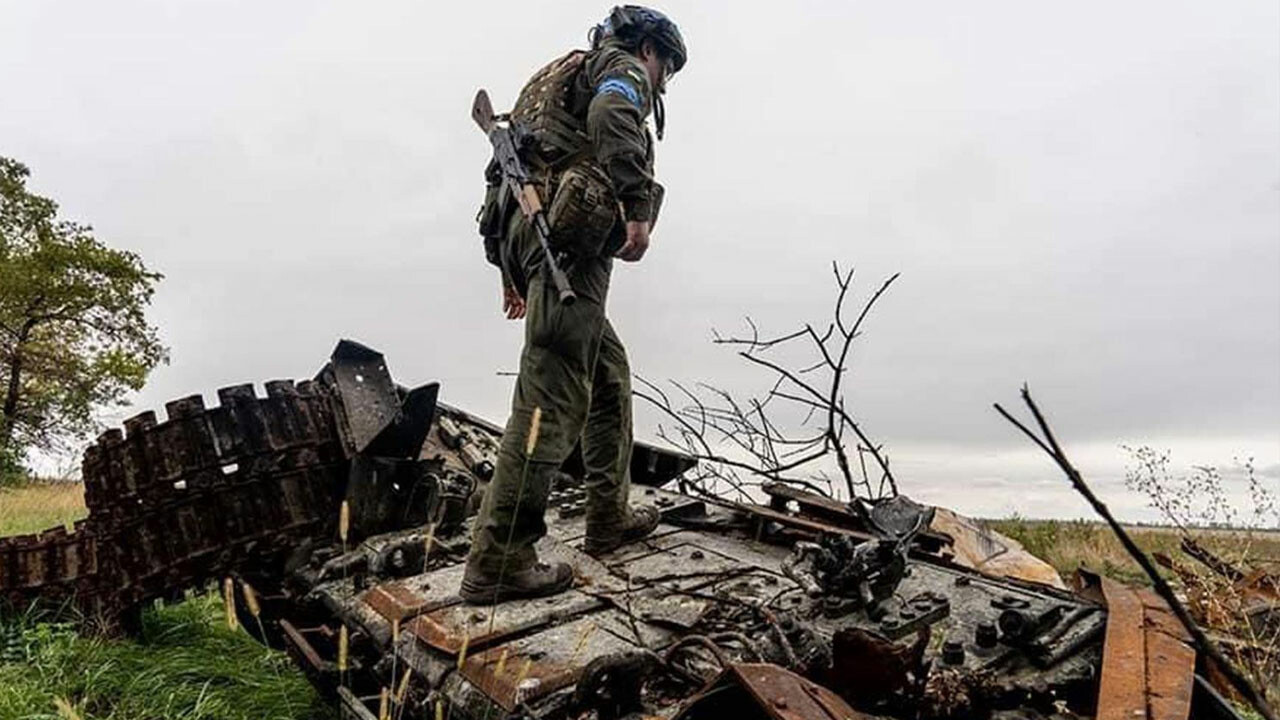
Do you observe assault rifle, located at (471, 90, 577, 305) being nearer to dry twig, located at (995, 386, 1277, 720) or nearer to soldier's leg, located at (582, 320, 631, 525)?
soldier's leg, located at (582, 320, 631, 525)

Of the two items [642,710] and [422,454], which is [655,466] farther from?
[642,710]

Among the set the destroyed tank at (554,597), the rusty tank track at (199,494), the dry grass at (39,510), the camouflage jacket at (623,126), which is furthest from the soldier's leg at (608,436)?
the dry grass at (39,510)

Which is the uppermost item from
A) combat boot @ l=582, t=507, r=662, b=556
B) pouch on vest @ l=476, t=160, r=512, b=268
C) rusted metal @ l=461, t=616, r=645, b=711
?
pouch on vest @ l=476, t=160, r=512, b=268

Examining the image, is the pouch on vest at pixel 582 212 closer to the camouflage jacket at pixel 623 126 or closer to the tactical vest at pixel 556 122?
the camouflage jacket at pixel 623 126

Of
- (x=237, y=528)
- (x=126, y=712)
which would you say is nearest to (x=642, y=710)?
(x=126, y=712)

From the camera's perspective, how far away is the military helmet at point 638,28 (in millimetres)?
3932

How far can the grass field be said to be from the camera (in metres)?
3.78

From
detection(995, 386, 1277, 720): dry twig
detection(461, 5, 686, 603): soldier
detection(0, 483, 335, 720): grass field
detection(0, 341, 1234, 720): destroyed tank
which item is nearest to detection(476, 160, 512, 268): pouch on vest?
detection(461, 5, 686, 603): soldier

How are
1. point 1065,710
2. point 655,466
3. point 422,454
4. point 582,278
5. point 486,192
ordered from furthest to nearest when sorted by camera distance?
point 655,466 → point 422,454 → point 486,192 → point 582,278 → point 1065,710

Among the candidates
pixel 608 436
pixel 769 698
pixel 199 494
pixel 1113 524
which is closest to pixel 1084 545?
pixel 608 436

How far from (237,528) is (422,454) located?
99cm

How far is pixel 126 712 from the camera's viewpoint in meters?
3.76

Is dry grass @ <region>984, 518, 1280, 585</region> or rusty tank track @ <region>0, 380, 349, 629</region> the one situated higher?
rusty tank track @ <region>0, 380, 349, 629</region>

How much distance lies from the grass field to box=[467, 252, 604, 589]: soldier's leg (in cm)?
126
